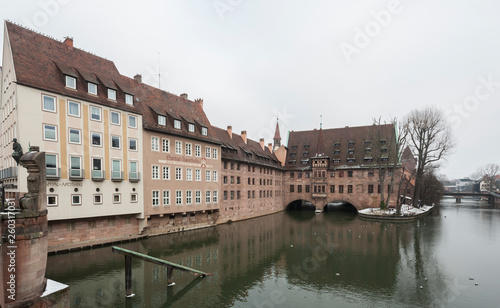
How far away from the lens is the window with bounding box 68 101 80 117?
19.6 meters

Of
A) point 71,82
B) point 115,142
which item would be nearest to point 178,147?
point 115,142

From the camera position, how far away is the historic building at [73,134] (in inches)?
711

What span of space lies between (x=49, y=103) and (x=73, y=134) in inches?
100.0

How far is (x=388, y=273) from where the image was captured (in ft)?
52.5

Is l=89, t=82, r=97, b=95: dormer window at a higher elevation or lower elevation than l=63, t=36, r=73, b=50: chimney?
lower

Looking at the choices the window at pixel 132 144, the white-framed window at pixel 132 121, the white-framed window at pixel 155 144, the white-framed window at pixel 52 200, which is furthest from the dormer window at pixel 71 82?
the white-framed window at pixel 52 200

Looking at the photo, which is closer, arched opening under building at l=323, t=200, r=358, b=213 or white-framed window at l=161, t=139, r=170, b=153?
white-framed window at l=161, t=139, r=170, b=153

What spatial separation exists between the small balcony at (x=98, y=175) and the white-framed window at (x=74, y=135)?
256 cm

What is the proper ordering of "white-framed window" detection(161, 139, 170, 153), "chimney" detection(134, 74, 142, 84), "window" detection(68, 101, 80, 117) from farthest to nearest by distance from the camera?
"chimney" detection(134, 74, 142, 84) → "white-framed window" detection(161, 139, 170, 153) → "window" detection(68, 101, 80, 117)

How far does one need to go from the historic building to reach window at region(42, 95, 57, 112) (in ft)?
0.20

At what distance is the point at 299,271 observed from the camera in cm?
1638

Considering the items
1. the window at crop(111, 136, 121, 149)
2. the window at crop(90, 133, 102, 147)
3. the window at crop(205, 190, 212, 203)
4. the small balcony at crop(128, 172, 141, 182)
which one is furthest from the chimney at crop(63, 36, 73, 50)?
the window at crop(205, 190, 212, 203)

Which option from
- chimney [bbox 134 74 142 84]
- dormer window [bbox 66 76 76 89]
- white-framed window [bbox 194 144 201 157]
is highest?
chimney [bbox 134 74 142 84]

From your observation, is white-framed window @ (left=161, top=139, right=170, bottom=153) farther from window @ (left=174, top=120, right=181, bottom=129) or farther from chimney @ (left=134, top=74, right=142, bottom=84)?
chimney @ (left=134, top=74, right=142, bottom=84)
